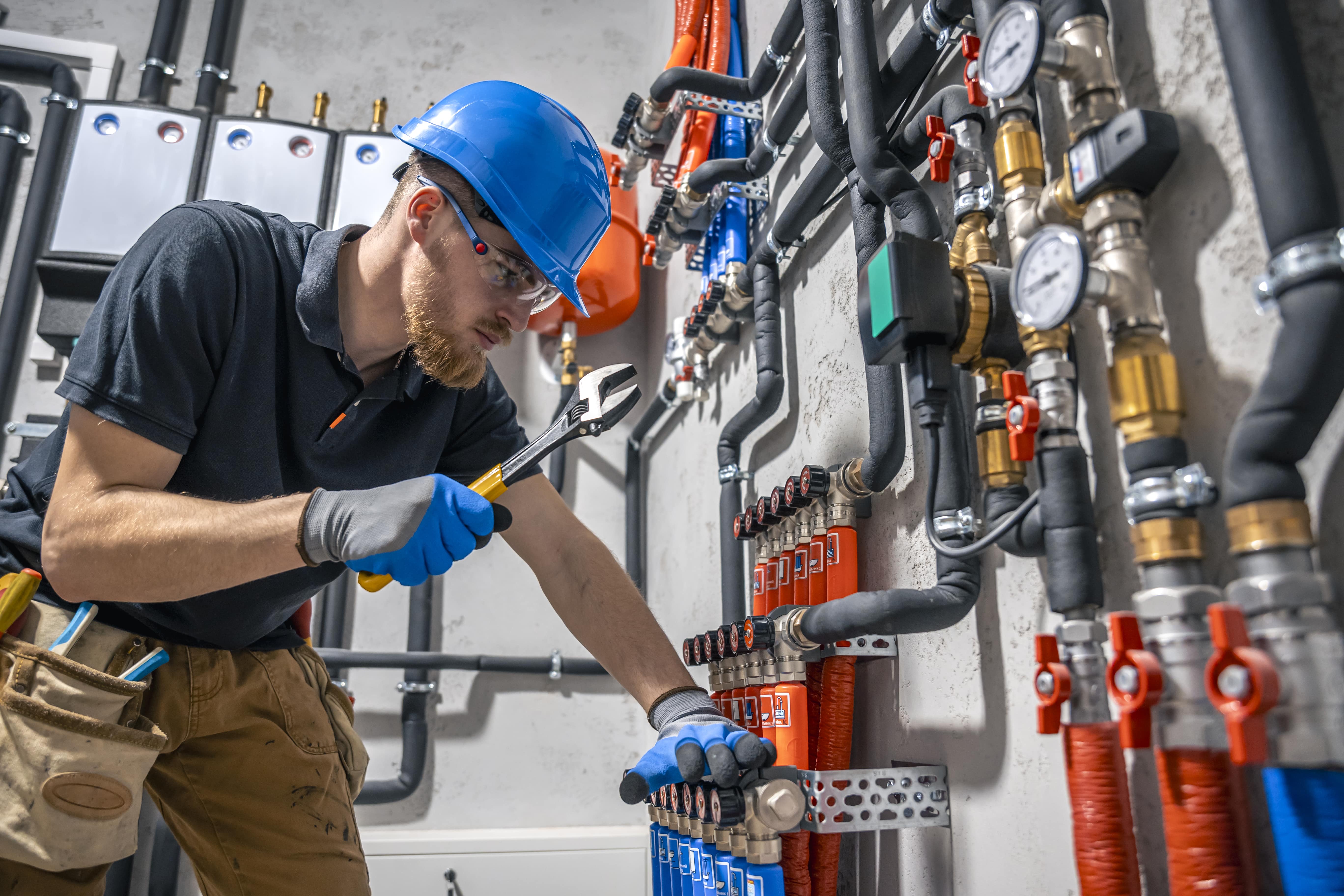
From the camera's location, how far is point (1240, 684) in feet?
1.49

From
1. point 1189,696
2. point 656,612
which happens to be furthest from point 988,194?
point 656,612

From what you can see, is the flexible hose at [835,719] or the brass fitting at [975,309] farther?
the flexible hose at [835,719]

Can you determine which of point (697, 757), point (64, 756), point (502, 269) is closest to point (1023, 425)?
point (697, 757)

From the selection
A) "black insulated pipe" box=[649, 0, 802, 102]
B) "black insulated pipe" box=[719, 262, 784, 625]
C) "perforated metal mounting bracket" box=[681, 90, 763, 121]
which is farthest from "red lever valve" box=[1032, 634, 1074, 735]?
"perforated metal mounting bracket" box=[681, 90, 763, 121]

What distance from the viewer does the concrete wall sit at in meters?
0.62

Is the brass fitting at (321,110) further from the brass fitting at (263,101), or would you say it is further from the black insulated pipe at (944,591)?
the black insulated pipe at (944,591)

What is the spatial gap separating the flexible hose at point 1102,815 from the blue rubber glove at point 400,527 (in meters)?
0.56

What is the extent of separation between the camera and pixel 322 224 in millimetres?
2305

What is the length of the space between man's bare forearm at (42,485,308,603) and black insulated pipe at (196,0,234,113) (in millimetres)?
2077

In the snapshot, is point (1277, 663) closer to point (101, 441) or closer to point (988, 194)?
point (988, 194)

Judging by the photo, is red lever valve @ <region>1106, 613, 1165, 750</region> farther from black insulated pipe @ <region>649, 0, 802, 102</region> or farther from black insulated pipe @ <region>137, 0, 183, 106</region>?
black insulated pipe @ <region>137, 0, 183, 106</region>

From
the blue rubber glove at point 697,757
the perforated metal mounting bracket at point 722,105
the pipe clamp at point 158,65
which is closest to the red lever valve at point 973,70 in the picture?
the blue rubber glove at point 697,757

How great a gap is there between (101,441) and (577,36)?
2.47m

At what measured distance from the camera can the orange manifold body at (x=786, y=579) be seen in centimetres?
118
